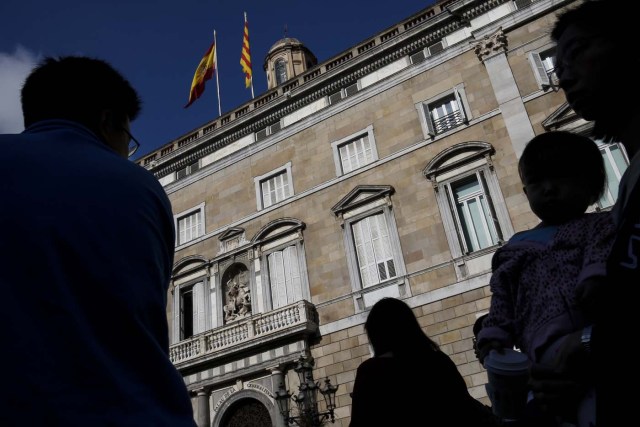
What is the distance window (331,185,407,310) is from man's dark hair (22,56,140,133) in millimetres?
11926

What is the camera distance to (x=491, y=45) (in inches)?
561

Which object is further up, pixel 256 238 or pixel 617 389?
pixel 256 238

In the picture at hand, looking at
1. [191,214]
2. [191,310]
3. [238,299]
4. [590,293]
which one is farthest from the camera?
[191,214]

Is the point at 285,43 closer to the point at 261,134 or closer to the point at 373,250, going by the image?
the point at 261,134

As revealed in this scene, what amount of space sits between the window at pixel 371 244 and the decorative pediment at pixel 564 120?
4.46 metres

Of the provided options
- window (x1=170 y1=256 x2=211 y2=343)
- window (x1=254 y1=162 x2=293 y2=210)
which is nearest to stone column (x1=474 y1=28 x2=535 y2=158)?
→ window (x1=254 y1=162 x2=293 y2=210)

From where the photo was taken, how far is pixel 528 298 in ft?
7.17

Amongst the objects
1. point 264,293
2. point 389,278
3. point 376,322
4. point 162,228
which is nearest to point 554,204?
point 376,322

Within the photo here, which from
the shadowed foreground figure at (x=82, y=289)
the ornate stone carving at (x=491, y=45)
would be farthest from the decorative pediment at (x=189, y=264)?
the shadowed foreground figure at (x=82, y=289)

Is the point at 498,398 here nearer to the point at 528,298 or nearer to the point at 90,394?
the point at 528,298

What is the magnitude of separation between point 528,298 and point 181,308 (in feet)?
53.9

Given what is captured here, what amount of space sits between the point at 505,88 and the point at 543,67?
110cm

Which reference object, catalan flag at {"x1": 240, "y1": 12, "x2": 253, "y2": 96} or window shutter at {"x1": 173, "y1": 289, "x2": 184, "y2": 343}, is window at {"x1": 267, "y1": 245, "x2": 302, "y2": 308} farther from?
catalan flag at {"x1": 240, "y1": 12, "x2": 253, "y2": 96}

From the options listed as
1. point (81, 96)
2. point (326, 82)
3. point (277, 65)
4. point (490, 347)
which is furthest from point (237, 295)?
point (277, 65)
